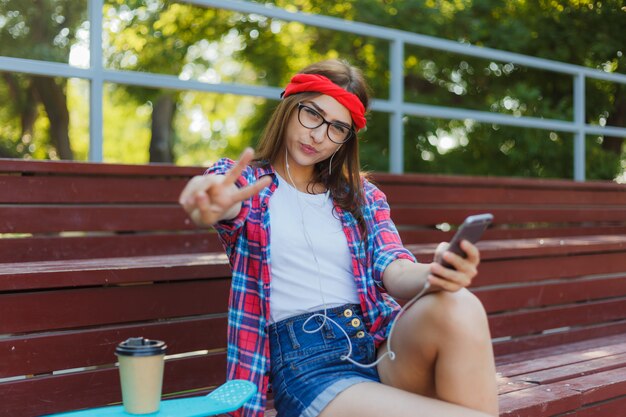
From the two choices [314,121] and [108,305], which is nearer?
[314,121]

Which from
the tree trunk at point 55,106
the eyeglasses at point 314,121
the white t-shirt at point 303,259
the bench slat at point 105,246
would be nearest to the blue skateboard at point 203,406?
the white t-shirt at point 303,259

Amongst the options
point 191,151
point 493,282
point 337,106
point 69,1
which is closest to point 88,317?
point 337,106

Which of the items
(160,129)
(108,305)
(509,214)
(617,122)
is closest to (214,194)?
(108,305)

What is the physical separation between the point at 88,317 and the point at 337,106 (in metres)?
0.93

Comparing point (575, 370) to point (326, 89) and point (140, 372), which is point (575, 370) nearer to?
point (326, 89)

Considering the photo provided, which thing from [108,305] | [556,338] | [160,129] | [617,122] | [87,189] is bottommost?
[556,338]

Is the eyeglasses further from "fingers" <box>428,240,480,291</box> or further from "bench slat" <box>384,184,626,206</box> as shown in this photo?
"bench slat" <box>384,184,626,206</box>

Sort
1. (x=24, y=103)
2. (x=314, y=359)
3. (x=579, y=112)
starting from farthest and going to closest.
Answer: (x=24, y=103) < (x=579, y=112) < (x=314, y=359)

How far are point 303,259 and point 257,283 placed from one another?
136mm

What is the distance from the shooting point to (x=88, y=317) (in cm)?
228

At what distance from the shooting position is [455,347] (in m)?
1.78

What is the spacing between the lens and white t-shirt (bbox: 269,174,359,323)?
2.06m

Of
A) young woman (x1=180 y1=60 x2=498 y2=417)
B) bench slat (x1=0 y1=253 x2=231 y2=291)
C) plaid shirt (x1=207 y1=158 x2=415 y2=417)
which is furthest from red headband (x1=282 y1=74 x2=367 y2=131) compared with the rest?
bench slat (x1=0 y1=253 x2=231 y2=291)

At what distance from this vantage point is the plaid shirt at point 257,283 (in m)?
2.04
